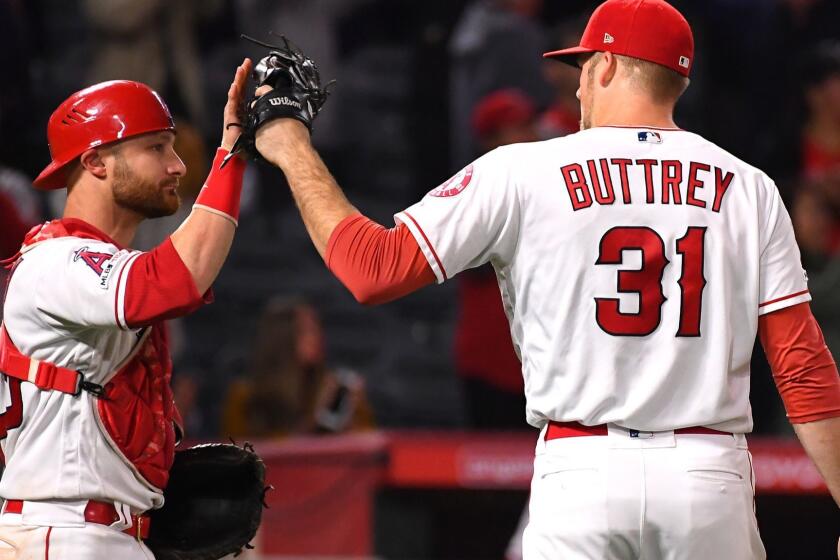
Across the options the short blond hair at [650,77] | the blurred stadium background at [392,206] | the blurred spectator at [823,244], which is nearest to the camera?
the short blond hair at [650,77]

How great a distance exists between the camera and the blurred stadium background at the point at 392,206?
21.7ft

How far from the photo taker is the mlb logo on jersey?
2.78 m

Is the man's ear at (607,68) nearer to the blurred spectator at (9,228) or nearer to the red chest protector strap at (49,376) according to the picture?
the red chest protector strap at (49,376)

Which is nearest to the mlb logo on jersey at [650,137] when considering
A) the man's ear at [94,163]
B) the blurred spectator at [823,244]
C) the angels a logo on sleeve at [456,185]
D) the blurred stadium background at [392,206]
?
the angels a logo on sleeve at [456,185]

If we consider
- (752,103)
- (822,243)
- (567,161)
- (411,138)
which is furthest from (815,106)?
(567,161)

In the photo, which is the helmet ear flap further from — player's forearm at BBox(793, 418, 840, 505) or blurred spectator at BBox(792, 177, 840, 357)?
blurred spectator at BBox(792, 177, 840, 357)

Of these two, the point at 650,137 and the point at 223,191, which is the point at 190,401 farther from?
the point at 650,137

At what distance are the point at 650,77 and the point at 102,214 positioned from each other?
130cm

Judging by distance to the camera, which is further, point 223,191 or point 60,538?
point 223,191

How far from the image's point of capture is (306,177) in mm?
2850

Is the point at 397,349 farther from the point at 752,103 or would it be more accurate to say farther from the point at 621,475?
the point at 621,475

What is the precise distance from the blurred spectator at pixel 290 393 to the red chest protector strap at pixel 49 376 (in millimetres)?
3908

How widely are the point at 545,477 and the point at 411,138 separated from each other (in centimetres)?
528

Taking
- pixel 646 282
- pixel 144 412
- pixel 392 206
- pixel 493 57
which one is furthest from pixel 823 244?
pixel 144 412
